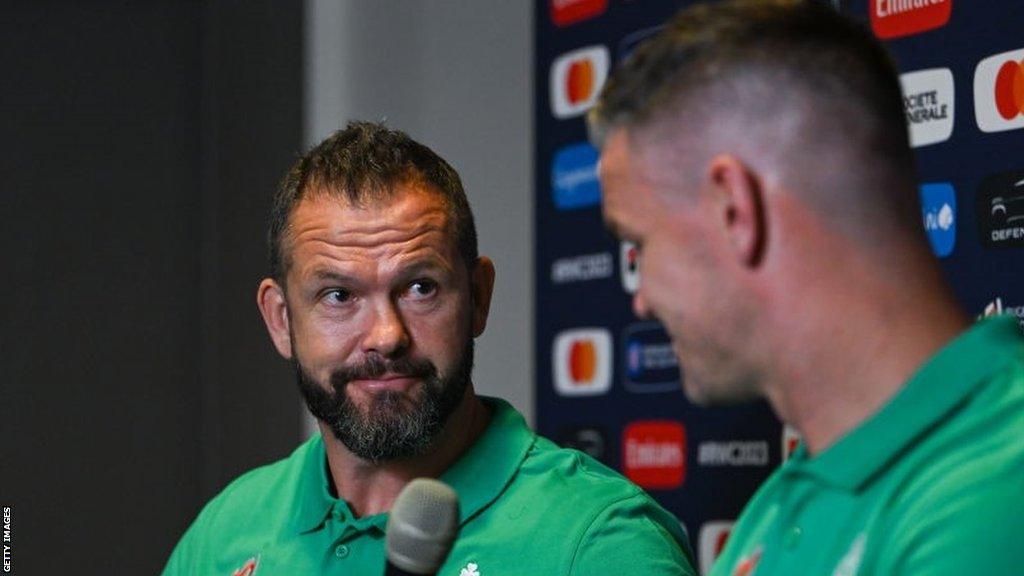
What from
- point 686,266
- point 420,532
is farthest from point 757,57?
point 420,532

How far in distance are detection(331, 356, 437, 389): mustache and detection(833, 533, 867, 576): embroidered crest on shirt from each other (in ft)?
3.62

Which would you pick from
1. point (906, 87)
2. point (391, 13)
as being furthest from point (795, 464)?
point (391, 13)

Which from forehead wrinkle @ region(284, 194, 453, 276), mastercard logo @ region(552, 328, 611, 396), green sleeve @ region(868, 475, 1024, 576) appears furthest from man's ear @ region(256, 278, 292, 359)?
green sleeve @ region(868, 475, 1024, 576)

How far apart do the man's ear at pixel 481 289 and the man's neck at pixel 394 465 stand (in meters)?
0.11

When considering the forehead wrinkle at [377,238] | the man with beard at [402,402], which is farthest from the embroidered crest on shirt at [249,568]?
the forehead wrinkle at [377,238]

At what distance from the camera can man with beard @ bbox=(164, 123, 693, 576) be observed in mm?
2180

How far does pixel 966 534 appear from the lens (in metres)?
1.09

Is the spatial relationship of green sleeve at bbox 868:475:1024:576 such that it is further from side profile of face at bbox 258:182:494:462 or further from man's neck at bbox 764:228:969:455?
side profile of face at bbox 258:182:494:462

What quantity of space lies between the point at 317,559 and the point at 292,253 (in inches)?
17.3

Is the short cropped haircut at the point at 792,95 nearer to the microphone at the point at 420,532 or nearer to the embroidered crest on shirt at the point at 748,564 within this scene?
the embroidered crest on shirt at the point at 748,564

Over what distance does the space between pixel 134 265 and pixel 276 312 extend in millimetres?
1800

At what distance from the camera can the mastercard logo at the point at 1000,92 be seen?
8.07ft

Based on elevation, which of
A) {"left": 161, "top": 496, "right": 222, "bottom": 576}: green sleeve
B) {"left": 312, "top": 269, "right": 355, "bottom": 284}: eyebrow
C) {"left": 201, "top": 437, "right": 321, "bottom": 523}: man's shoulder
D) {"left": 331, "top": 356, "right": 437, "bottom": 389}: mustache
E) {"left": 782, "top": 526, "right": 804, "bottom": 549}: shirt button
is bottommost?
{"left": 161, "top": 496, "right": 222, "bottom": 576}: green sleeve

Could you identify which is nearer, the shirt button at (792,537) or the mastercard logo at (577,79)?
the shirt button at (792,537)
